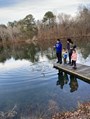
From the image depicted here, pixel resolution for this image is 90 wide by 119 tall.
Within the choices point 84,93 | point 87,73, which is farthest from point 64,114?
Result: point 87,73

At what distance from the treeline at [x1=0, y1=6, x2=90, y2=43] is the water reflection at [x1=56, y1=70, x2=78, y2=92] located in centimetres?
6394

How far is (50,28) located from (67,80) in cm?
7950

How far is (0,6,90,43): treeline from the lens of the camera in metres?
91.7

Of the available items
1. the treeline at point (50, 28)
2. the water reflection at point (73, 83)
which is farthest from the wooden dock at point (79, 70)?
the treeline at point (50, 28)

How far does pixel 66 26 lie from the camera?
313 ft


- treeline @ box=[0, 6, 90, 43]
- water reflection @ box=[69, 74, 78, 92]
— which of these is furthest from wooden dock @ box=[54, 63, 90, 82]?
treeline @ box=[0, 6, 90, 43]

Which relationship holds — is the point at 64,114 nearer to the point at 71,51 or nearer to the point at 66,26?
the point at 71,51

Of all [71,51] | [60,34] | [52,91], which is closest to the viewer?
[52,91]

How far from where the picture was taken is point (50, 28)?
324 ft

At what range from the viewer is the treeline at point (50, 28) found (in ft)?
301

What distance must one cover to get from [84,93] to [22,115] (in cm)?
464

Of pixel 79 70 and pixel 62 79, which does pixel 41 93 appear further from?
pixel 79 70

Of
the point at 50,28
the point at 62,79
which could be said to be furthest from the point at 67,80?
the point at 50,28

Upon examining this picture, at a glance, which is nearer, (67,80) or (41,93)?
(41,93)
